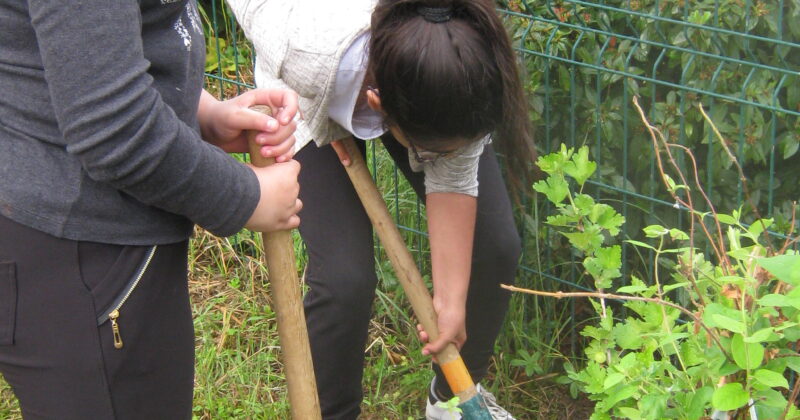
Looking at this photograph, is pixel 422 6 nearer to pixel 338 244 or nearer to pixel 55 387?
pixel 338 244

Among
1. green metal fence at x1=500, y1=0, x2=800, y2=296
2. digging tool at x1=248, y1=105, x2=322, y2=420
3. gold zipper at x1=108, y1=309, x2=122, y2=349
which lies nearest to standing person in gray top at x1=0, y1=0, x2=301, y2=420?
gold zipper at x1=108, y1=309, x2=122, y2=349

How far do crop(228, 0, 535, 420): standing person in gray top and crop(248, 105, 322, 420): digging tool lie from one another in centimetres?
33

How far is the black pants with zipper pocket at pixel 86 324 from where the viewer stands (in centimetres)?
154

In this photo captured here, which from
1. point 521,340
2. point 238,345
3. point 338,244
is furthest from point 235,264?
point 338,244

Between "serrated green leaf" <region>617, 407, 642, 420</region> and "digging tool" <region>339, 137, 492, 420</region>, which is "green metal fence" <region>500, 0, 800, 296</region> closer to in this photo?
"digging tool" <region>339, 137, 492, 420</region>

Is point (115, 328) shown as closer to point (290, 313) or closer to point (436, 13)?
point (290, 313)

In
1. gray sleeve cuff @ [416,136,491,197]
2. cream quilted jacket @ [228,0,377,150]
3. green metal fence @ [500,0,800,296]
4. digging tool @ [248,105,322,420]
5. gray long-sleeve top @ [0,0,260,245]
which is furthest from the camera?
green metal fence @ [500,0,800,296]

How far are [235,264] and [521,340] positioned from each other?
120cm

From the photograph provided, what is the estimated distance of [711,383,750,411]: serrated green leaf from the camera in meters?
1.15

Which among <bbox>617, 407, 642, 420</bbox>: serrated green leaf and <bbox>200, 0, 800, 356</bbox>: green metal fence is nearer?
<bbox>617, 407, 642, 420</bbox>: serrated green leaf

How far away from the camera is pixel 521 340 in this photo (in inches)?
126

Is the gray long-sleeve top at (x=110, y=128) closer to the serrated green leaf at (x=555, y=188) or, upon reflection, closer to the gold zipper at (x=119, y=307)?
the gold zipper at (x=119, y=307)

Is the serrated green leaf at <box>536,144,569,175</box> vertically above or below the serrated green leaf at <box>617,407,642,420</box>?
above

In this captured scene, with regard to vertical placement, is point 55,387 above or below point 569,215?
below
